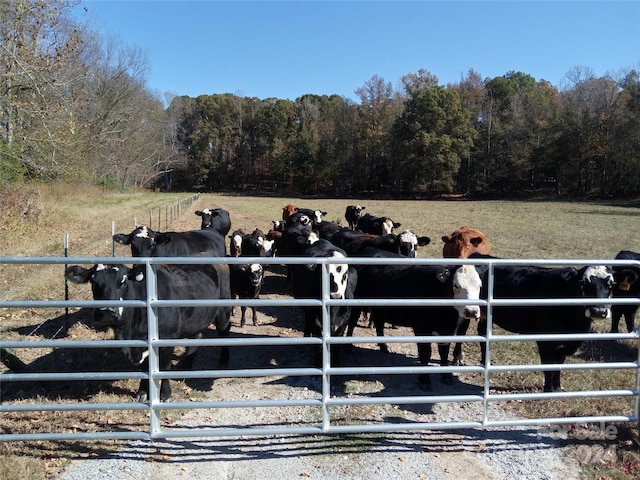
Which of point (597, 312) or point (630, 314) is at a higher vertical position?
point (597, 312)

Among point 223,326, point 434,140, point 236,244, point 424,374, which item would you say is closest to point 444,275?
point 424,374

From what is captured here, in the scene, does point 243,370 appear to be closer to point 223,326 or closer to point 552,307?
point 223,326

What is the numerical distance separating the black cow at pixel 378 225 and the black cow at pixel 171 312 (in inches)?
299

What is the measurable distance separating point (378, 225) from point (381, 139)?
51948mm

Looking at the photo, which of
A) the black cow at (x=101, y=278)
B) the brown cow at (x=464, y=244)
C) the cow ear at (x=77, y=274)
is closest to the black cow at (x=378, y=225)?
the brown cow at (x=464, y=244)

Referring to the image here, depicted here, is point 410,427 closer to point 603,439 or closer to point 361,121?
point 603,439

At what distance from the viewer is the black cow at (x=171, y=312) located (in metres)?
5.04

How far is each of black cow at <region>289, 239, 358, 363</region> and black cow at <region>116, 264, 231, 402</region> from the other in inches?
48.3

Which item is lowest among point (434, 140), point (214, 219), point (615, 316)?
point (615, 316)

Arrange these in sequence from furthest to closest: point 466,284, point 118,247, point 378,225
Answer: point 118,247, point 378,225, point 466,284

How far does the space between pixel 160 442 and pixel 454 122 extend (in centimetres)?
5879

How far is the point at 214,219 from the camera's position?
14.7 metres

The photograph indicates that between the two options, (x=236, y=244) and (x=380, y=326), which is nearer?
(x=380, y=326)

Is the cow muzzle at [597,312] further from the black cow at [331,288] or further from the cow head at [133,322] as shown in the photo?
the cow head at [133,322]
